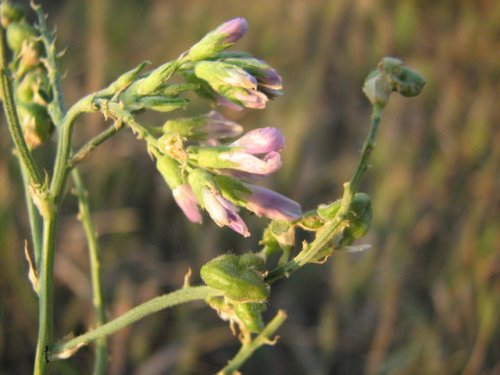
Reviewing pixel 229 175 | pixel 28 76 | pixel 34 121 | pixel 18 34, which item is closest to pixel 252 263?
pixel 229 175

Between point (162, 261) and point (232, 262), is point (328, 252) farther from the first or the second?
point (162, 261)

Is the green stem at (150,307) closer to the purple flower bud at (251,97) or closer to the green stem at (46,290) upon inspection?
the green stem at (46,290)

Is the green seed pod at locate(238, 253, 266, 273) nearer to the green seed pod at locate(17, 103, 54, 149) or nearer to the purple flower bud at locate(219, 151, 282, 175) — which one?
the purple flower bud at locate(219, 151, 282, 175)

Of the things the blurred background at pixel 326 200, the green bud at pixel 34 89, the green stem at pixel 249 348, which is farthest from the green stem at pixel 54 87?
the blurred background at pixel 326 200

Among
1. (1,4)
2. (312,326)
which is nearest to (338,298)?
(312,326)

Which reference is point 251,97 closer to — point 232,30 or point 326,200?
point 232,30

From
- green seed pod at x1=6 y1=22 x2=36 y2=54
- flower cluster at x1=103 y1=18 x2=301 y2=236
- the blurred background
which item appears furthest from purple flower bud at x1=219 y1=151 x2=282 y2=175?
the blurred background

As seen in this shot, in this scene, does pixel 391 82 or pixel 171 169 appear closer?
pixel 391 82
